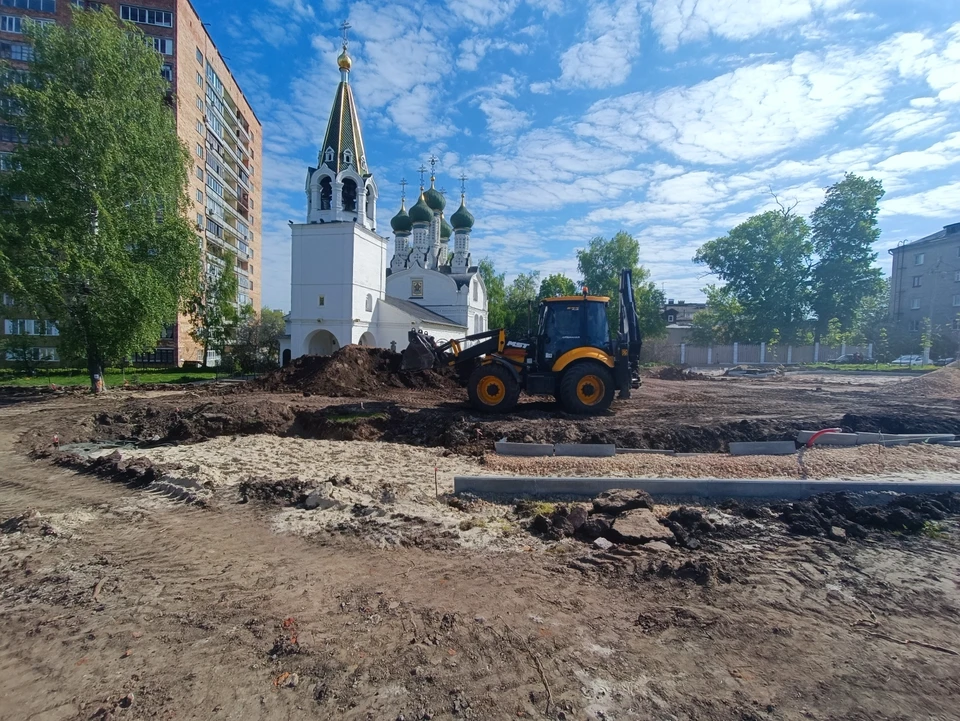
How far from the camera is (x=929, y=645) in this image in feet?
11.0

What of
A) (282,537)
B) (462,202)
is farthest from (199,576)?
(462,202)

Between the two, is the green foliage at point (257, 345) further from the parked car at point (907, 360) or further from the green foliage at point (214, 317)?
the parked car at point (907, 360)

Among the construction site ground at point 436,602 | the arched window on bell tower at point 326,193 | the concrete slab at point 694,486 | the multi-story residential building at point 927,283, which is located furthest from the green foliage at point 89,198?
the multi-story residential building at point 927,283

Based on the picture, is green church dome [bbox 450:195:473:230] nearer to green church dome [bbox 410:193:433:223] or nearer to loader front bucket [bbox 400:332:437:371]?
green church dome [bbox 410:193:433:223]

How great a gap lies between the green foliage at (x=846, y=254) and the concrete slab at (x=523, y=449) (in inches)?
1550

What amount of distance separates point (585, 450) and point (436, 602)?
460cm

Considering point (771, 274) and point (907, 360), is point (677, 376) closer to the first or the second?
point (771, 274)

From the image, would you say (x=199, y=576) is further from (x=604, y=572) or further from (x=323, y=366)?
(x=323, y=366)

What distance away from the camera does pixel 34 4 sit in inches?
1372

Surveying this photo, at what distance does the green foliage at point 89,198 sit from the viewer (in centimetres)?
1620

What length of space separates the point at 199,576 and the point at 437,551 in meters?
2.09

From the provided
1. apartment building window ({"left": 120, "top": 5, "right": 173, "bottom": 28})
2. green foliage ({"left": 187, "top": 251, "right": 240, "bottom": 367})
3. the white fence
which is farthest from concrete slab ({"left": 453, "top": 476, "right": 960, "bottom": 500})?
apartment building window ({"left": 120, "top": 5, "right": 173, "bottom": 28})

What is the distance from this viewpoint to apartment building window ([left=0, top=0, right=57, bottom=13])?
3438cm

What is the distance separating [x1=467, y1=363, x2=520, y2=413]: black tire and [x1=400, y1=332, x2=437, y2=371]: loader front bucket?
237cm
